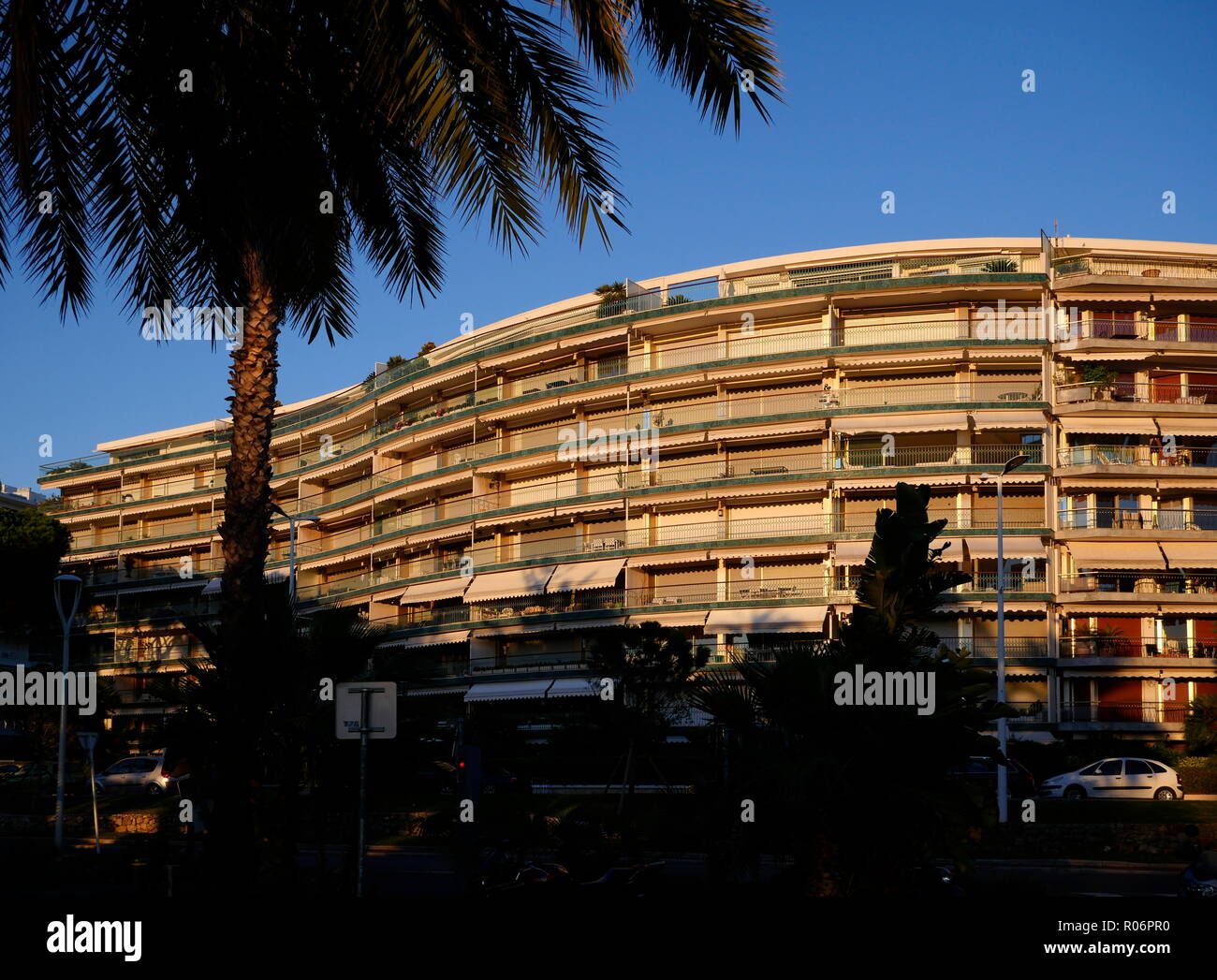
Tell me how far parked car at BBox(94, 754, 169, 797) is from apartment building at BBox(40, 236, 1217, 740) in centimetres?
1563

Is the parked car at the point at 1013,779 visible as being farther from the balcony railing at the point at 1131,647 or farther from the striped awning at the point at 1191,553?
the striped awning at the point at 1191,553

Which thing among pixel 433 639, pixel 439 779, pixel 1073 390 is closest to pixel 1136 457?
pixel 1073 390

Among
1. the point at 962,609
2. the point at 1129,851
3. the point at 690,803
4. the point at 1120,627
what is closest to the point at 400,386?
the point at 962,609

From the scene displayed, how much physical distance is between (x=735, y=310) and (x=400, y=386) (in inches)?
815

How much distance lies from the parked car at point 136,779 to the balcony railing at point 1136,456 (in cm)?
3529

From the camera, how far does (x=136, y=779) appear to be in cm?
4266

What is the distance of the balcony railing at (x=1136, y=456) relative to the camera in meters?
51.0

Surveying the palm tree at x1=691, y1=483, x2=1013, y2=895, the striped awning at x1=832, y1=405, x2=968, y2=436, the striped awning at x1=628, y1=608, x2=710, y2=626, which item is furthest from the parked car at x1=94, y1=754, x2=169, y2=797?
the palm tree at x1=691, y1=483, x2=1013, y2=895

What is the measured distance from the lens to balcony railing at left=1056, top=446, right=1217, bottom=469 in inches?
2009

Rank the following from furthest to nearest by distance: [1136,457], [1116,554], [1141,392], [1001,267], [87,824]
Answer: [1001,267] < [1141,392] < [1136,457] < [1116,554] < [87,824]

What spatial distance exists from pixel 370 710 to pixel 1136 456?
4410 cm

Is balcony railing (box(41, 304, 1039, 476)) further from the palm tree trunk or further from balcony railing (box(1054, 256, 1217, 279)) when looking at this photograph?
the palm tree trunk

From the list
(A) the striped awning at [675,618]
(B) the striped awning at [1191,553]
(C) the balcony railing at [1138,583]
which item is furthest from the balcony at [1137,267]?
(A) the striped awning at [675,618]

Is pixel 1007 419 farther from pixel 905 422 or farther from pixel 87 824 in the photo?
pixel 87 824
